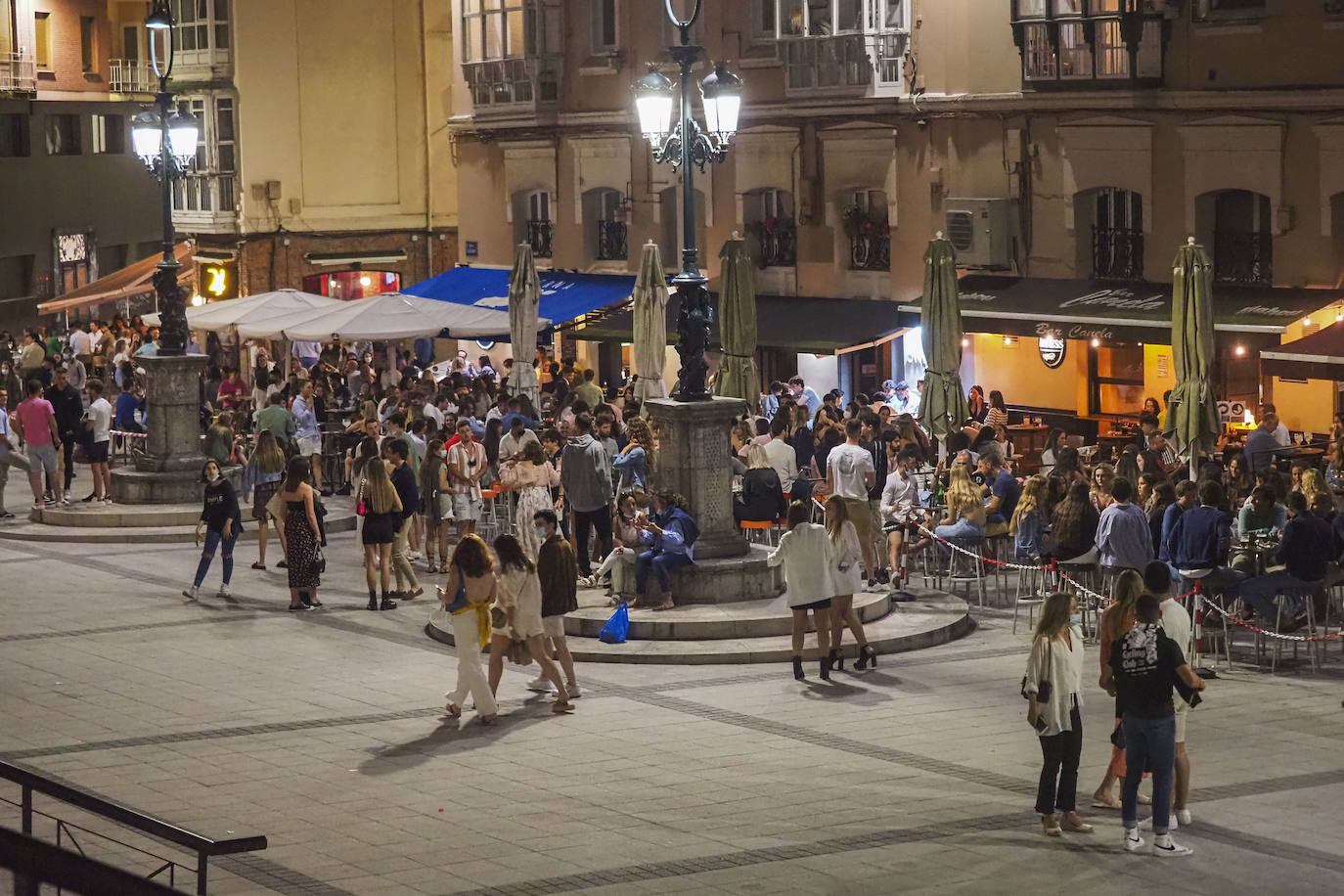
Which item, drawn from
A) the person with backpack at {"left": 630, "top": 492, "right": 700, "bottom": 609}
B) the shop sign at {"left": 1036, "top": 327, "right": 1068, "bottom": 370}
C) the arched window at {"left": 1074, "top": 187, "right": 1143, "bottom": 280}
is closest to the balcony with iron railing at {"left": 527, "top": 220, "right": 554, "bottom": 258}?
the shop sign at {"left": 1036, "top": 327, "right": 1068, "bottom": 370}

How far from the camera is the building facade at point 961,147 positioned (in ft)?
89.7

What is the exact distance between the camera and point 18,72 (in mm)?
55281

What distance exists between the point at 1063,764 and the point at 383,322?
830 inches

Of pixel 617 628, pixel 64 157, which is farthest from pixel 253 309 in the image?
pixel 64 157

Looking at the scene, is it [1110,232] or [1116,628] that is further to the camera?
[1110,232]

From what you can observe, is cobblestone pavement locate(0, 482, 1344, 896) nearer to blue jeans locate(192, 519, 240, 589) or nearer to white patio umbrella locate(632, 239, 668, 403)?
blue jeans locate(192, 519, 240, 589)

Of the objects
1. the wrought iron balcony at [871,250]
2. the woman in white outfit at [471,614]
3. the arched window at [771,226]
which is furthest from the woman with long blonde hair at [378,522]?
the arched window at [771,226]

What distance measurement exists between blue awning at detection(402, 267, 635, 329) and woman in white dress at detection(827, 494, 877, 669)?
1932cm

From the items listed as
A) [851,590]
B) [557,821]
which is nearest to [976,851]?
[557,821]

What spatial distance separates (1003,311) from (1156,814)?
18780 mm

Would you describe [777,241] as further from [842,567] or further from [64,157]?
[64,157]

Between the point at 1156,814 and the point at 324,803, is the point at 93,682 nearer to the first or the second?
the point at 324,803

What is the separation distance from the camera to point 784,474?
22.6 meters

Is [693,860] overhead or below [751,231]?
below
